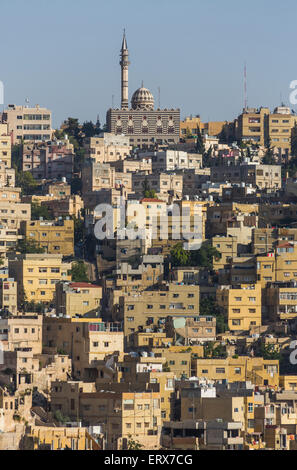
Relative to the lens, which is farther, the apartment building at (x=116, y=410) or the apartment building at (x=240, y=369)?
the apartment building at (x=240, y=369)

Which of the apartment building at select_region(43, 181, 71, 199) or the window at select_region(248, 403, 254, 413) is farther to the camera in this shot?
the apartment building at select_region(43, 181, 71, 199)

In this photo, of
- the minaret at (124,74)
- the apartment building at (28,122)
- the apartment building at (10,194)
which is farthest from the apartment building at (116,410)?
the minaret at (124,74)

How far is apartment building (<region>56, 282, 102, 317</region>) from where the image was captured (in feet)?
265

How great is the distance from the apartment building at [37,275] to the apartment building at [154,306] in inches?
162

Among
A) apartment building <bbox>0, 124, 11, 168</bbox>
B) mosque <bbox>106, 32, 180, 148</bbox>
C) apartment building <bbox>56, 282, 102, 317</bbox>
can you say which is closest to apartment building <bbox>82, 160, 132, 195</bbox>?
apartment building <bbox>0, 124, 11, 168</bbox>

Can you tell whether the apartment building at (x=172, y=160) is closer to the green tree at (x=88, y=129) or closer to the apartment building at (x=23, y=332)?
the green tree at (x=88, y=129)

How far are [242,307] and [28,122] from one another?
3600cm

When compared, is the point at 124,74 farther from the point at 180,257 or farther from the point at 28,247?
the point at 180,257

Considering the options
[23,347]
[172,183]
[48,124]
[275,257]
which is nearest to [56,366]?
[23,347]

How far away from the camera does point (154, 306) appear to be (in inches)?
3191

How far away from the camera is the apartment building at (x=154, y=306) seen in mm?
80062

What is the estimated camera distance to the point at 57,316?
78500 millimetres

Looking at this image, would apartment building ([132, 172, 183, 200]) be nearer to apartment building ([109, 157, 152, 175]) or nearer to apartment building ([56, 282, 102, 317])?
apartment building ([109, 157, 152, 175])

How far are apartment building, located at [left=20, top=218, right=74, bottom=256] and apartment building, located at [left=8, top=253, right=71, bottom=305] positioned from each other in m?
4.31
